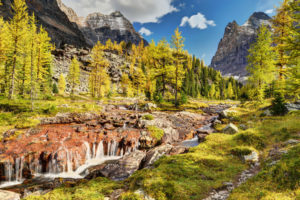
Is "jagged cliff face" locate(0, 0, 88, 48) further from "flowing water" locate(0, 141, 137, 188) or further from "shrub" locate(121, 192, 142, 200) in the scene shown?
"shrub" locate(121, 192, 142, 200)

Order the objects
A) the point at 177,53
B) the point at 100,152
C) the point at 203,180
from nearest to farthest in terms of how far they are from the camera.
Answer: the point at 203,180 → the point at 100,152 → the point at 177,53

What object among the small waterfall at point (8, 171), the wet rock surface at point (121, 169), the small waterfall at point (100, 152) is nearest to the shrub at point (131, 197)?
the wet rock surface at point (121, 169)

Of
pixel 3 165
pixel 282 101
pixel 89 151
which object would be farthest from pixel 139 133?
pixel 282 101

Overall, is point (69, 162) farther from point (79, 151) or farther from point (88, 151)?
point (88, 151)

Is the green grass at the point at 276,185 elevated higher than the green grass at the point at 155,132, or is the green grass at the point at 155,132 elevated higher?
the green grass at the point at 276,185

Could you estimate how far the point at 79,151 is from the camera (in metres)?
14.4

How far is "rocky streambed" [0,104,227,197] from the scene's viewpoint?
10914 mm

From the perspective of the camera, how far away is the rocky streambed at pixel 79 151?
10.9 meters

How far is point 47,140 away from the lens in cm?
1516

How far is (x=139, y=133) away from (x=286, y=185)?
13989 mm

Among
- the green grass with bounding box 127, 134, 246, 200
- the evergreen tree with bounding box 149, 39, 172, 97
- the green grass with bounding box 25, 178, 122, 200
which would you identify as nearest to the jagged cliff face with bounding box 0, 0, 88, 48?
the evergreen tree with bounding box 149, 39, 172, 97

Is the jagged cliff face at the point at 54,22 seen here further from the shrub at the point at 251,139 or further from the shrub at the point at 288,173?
the shrub at the point at 288,173

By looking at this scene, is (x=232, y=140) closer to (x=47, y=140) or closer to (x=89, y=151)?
(x=89, y=151)

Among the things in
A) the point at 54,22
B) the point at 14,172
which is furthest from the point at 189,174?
the point at 54,22
